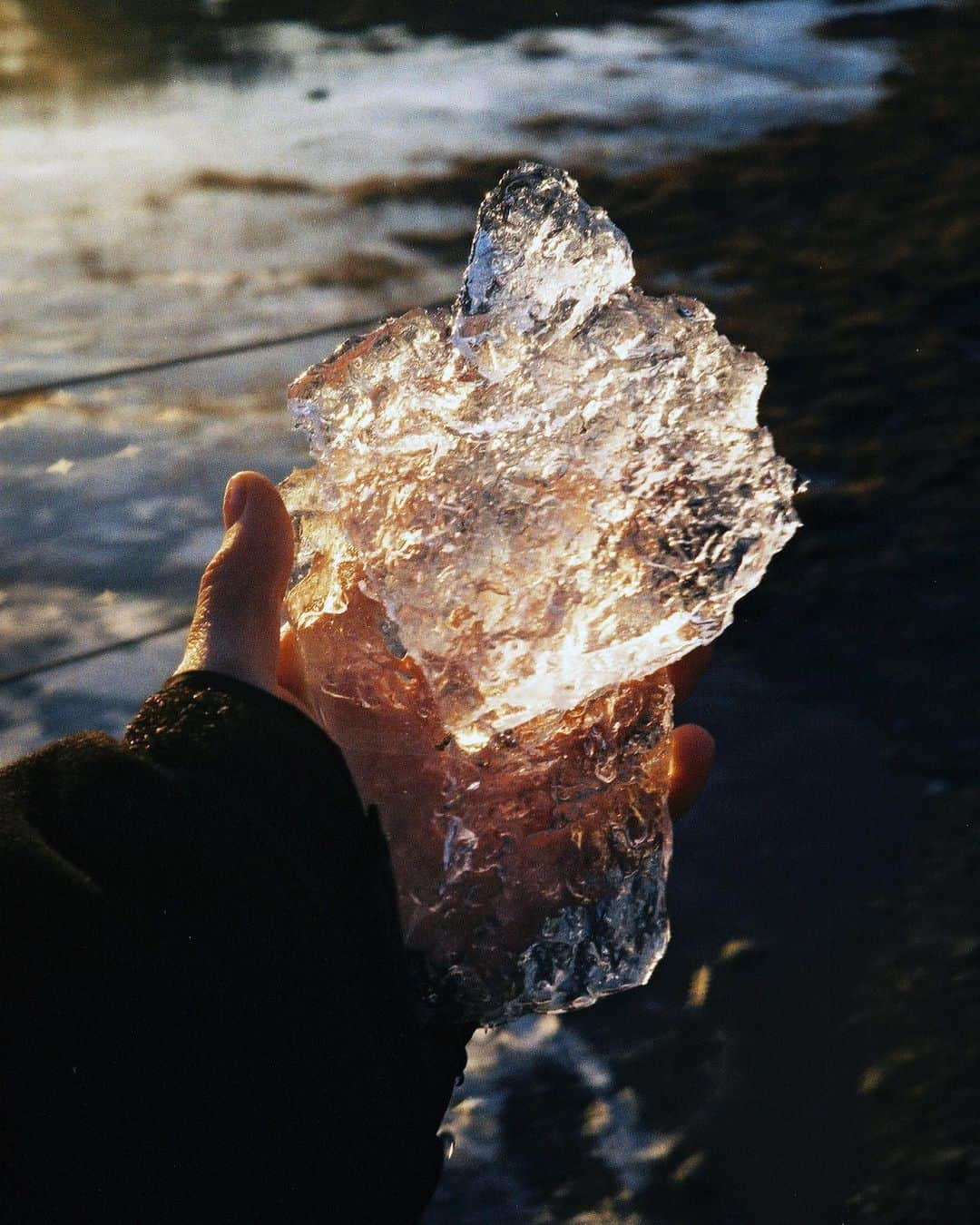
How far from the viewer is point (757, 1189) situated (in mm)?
1276

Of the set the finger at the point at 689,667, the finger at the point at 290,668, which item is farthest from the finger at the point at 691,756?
the finger at the point at 290,668

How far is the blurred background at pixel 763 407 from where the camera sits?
4.37 ft

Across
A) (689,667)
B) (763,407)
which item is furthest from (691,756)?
(763,407)

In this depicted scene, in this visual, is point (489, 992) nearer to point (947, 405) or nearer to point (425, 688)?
point (425, 688)

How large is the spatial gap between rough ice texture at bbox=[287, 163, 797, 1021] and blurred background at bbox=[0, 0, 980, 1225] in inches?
15.9

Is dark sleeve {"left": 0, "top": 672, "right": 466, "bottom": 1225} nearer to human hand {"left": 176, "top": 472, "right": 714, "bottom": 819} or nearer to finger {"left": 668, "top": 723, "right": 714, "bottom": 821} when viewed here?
human hand {"left": 176, "top": 472, "right": 714, "bottom": 819}

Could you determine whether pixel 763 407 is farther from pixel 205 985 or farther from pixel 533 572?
pixel 205 985

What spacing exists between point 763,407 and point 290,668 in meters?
0.95

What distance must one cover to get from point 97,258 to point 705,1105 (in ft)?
5.30

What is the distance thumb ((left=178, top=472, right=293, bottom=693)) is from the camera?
3.31 feet

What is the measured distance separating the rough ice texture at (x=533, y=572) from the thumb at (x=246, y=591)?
0.05 metres

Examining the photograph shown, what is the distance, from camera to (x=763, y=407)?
182cm

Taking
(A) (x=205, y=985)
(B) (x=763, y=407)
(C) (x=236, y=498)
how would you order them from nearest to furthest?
(A) (x=205, y=985), (C) (x=236, y=498), (B) (x=763, y=407)

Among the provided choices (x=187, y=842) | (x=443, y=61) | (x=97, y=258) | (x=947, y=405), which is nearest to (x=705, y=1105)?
(x=187, y=842)
